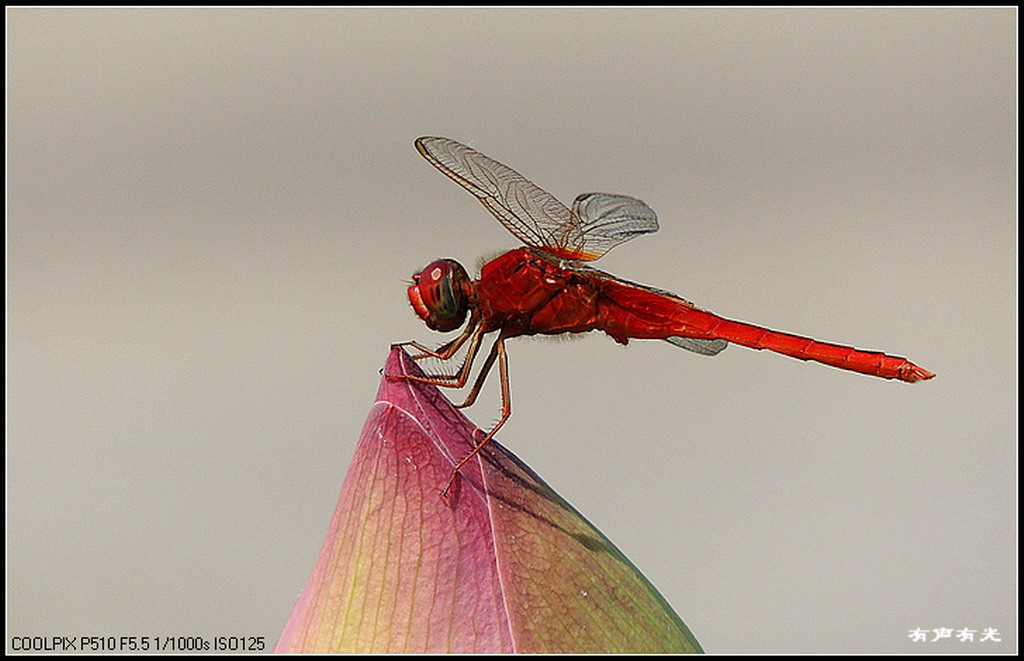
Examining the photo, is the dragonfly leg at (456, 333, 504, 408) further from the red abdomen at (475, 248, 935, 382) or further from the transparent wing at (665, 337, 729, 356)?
the transparent wing at (665, 337, 729, 356)

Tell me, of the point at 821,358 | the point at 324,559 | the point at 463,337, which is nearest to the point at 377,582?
the point at 324,559

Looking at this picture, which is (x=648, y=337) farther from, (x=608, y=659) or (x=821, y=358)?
Answer: (x=608, y=659)

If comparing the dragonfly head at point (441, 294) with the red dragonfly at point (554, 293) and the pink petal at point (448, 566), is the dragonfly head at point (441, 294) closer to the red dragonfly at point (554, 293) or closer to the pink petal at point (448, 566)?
the red dragonfly at point (554, 293)

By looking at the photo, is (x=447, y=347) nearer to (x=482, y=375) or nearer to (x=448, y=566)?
(x=482, y=375)

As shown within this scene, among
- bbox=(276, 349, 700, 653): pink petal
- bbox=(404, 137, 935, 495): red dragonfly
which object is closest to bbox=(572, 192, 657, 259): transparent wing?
bbox=(404, 137, 935, 495): red dragonfly

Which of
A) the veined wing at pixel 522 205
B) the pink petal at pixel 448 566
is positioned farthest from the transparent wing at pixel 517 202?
the pink petal at pixel 448 566

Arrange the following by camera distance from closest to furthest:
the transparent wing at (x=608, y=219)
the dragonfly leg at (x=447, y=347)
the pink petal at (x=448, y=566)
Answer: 1. the pink petal at (x=448, y=566)
2. the dragonfly leg at (x=447, y=347)
3. the transparent wing at (x=608, y=219)

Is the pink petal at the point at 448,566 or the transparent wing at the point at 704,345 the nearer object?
the pink petal at the point at 448,566

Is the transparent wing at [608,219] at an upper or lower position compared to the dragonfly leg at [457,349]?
upper
